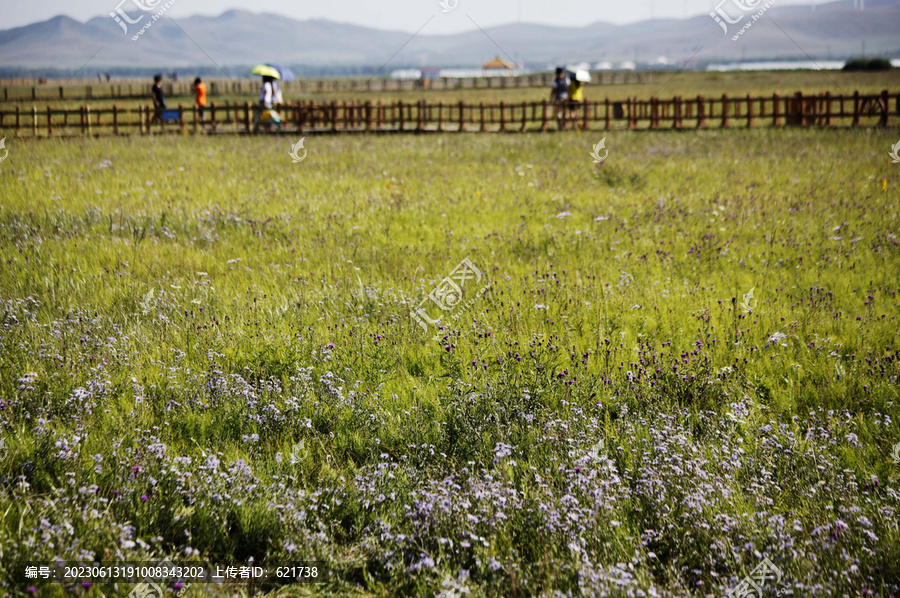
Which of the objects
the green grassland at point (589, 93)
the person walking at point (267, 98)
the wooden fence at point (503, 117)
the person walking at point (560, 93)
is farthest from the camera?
the green grassland at point (589, 93)

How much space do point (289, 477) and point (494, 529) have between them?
4.03 feet

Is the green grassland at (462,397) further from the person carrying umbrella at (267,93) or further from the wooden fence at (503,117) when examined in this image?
the wooden fence at (503,117)

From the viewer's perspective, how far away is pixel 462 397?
432 centimetres

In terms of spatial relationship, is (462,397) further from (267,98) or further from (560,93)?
(560,93)

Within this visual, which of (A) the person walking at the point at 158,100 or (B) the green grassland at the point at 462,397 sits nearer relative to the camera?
(B) the green grassland at the point at 462,397

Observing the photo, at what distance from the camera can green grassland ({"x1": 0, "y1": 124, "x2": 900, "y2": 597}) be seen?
3.01m

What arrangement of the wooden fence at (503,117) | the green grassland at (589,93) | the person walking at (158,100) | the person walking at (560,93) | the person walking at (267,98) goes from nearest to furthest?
the person walking at (267,98), the wooden fence at (503,117), the person walking at (560,93), the person walking at (158,100), the green grassland at (589,93)

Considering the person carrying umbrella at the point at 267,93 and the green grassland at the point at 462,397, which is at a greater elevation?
Answer: the person carrying umbrella at the point at 267,93

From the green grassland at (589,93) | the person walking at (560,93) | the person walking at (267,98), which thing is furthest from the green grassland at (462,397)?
the green grassland at (589,93)

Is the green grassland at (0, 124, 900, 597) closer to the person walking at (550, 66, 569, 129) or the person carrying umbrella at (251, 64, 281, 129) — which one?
the person carrying umbrella at (251, 64, 281, 129)

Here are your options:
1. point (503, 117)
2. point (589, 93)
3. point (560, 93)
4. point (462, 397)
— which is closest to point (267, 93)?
point (503, 117)

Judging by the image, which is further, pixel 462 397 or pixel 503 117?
pixel 503 117

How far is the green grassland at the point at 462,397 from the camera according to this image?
3.01 m

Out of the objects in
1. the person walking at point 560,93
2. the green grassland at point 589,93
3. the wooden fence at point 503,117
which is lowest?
the wooden fence at point 503,117
